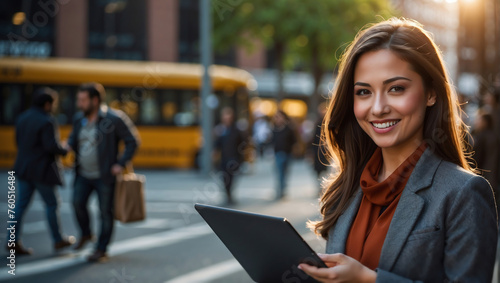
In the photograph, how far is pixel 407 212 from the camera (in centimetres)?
182

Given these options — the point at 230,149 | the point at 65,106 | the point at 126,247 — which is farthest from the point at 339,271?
the point at 65,106

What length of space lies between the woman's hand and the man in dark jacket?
6.18m

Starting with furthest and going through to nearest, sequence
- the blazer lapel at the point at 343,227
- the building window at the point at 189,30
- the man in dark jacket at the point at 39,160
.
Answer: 1. the building window at the point at 189,30
2. the man in dark jacket at the point at 39,160
3. the blazer lapel at the point at 343,227

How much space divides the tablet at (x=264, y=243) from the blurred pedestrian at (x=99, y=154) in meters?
5.25

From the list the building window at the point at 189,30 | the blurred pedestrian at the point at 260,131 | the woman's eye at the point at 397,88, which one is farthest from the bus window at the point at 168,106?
the woman's eye at the point at 397,88

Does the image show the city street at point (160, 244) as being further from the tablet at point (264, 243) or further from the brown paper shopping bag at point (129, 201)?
the tablet at point (264, 243)

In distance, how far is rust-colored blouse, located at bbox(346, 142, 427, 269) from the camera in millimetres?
1902

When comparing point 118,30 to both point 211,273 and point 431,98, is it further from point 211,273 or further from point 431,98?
point 431,98

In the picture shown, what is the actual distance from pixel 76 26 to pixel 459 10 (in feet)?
76.2

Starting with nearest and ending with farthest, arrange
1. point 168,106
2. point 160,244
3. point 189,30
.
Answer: point 160,244
point 168,106
point 189,30

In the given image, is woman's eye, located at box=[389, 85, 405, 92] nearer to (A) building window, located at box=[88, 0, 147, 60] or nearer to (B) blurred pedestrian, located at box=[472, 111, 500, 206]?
(B) blurred pedestrian, located at box=[472, 111, 500, 206]

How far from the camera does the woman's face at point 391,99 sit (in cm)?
188

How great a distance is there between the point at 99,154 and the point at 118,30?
81.3 ft

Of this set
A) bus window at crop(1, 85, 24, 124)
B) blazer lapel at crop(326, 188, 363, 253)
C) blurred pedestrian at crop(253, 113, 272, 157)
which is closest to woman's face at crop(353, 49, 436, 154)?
blazer lapel at crop(326, 188, 363, 253)
